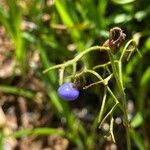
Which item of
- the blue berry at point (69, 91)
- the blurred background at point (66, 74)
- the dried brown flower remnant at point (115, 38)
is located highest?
the blurred background at point (66, 74)

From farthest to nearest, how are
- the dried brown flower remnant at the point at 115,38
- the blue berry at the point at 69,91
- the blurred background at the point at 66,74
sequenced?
the blurred background at the point at 66,74 < the blue berry at the point at 69,91 < the dried brown flower remnant at the point at 115,38

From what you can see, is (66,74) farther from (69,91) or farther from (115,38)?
(115,38)

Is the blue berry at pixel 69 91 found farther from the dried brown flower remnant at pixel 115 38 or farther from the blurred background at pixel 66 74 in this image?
the blurred background at pixel 66 74

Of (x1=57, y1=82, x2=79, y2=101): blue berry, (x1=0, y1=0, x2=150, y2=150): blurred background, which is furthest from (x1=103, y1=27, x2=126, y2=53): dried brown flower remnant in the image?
(x1=0, y1=0, x2=150, y2=150): blurred background

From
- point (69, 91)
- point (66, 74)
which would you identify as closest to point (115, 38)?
point (69, 91)

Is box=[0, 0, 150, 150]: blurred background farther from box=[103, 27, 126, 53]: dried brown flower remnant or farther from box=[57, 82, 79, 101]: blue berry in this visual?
box=[103, 27, 126, 53]: dried brown flower remnant

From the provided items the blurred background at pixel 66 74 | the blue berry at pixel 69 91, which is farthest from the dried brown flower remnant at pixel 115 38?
the blurred background at pixel 66 74

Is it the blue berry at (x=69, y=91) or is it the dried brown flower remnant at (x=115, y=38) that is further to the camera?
the blue berry at (x=69, y=91)

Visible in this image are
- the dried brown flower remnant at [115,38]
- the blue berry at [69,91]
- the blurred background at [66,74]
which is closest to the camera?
the dried brown flower remnant at [115,38]

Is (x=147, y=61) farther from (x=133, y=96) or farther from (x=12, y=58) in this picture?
(x=12, y=58)
